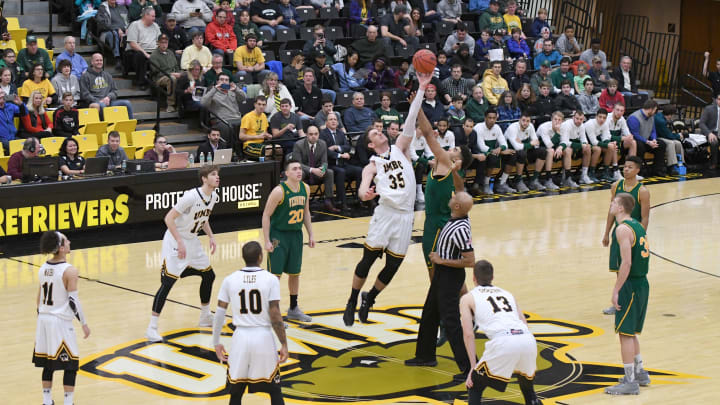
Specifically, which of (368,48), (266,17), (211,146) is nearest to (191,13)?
(266,17)

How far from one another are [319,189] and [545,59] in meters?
7.26

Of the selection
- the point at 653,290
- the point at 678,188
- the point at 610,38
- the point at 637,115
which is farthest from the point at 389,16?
the point at 653,290

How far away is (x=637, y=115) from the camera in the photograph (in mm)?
21094

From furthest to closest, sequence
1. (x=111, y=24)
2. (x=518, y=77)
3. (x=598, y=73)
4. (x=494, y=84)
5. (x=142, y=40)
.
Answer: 1. (x=598, y=73)
2. (x=518, y=77)
3. (x=494, y=84)
4. (x=111, y=24)
5. (x=142, y=40)

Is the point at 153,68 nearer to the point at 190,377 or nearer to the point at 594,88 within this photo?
the point at 594,88

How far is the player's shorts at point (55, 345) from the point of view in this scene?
26.2ft

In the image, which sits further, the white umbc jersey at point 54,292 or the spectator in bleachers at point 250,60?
the spectator in bleachers at point 250,60

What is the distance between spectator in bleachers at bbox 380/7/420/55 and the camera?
21995 mm

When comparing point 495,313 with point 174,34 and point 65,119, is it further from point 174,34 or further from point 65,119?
point 174,34

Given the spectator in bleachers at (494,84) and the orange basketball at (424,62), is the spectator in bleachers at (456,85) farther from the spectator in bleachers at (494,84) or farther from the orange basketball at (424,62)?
the orange basketball at (424,62)

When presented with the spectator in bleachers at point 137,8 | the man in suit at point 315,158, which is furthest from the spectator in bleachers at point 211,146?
the spectator in bleachers at point 137,8

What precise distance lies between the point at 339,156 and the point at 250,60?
9.97 feet

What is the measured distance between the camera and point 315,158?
56.3ft

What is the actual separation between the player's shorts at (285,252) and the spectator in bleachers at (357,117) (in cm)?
825
